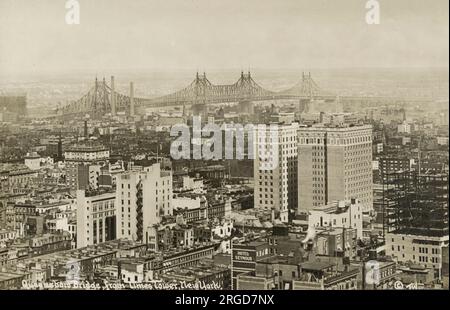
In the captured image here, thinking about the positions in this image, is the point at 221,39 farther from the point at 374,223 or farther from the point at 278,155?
the point at 374,223

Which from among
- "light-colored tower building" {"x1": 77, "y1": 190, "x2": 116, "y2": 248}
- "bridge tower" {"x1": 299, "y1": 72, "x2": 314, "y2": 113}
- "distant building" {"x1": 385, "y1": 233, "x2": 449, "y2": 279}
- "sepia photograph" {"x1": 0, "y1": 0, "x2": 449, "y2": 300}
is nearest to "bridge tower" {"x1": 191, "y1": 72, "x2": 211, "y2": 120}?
"sepia photograph" {"x1": 0, "y1": 0, "x2": 449, "y2": 300}

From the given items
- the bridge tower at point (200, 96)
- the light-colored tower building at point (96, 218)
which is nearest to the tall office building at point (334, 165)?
the bridge tower at point (200, 96)

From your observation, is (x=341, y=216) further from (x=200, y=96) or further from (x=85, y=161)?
(x=85, y=161)

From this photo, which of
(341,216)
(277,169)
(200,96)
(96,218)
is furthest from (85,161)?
(341,216)

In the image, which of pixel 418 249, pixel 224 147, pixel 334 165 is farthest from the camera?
pixel 224 147

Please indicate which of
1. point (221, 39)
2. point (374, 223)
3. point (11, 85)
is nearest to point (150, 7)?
point (221, 39)

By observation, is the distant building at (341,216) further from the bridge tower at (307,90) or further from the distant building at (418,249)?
the bridge tower at (307,90)
